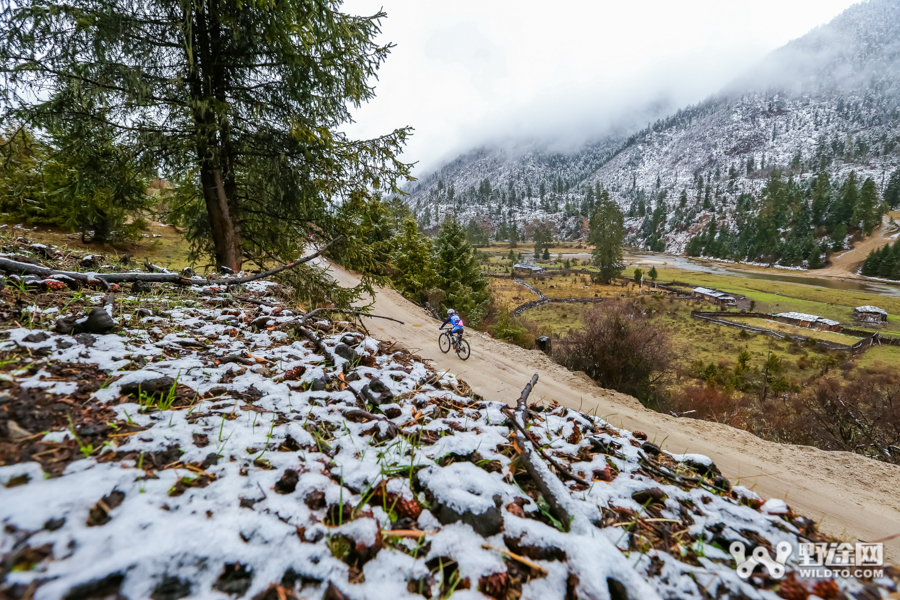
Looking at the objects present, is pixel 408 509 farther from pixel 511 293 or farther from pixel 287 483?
pixel 511 293

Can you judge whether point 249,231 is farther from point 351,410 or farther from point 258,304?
point 351,410

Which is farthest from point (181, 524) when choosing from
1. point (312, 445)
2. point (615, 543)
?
point (615, 543)

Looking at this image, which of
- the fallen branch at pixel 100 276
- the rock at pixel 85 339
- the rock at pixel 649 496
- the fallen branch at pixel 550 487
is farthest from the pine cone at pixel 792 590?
the fallen branch at pixel 100 276

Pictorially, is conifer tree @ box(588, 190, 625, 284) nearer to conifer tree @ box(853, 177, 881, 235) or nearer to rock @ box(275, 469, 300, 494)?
rock @ box(275, 469, 300, 494)

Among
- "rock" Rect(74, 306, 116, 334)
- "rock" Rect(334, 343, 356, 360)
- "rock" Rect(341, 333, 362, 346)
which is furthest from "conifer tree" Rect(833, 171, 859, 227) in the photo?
"rock" Rect(74, 306, 116, 334)

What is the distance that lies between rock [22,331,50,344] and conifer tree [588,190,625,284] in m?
73.0

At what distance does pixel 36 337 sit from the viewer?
2.26m

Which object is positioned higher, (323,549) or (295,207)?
(295,207)

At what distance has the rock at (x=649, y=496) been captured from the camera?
2113 millimetres

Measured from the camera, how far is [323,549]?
54.7 inches

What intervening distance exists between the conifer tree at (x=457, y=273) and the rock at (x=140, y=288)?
20.1 m

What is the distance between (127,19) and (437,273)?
68.6 feet

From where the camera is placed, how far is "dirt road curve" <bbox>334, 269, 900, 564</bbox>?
217 inches

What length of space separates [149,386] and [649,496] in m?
3.15
